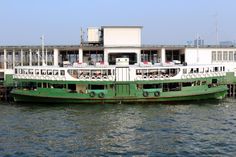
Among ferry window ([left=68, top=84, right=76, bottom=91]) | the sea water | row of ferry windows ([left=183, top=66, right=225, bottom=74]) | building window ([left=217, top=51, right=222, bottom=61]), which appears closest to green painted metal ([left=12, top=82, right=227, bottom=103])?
ferry window ([left=68, top=84, right=76, bottom=91])

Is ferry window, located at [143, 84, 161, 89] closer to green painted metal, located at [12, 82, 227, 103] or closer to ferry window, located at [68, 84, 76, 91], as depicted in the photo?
green painted metal, located at [12, 82, 227, 103]

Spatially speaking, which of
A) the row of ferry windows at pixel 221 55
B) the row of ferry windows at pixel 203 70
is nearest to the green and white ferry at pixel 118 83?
the row of ferry windows at pixel 203 70

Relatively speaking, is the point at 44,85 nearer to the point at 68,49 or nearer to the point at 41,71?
the point at 41,71

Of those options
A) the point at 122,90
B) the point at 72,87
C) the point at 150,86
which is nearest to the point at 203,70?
the point at 150,86

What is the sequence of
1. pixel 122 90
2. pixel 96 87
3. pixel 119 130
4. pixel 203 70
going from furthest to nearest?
pixel 203 70
pixel 96 87
pixel 122 90
pixel 119 130

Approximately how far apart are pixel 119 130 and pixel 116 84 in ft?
62.6

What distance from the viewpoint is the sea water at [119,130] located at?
28719 mm

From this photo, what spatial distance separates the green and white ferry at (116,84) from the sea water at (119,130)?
9.58 feet

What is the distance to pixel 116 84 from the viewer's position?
54.2 metres

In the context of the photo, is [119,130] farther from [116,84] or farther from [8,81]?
[8,81]

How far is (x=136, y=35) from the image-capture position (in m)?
69.9

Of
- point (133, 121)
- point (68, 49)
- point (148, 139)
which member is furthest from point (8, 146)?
point (68, 49)

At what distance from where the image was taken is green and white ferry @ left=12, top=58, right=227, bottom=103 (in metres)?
53.9

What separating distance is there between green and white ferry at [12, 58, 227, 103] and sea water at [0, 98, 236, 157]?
9.58 ft
